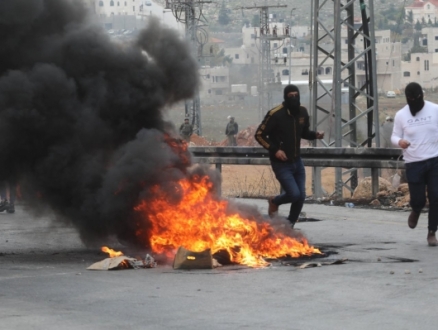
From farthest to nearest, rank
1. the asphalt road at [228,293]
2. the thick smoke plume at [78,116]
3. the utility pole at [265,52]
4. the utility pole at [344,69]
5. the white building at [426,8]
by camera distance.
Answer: the white building at [426,8] → the utility pole at [265,52] → the utility pole at [344,69] → the thick smoke plume at [78,116] → the asphalt road at [228,293]

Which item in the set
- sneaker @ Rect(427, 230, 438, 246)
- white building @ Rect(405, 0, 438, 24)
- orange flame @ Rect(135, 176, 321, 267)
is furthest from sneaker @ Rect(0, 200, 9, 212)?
white building @ Rect(405, 0, 438, 24)

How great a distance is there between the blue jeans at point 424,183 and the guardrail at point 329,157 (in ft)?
13.5

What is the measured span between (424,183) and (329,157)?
22.4 feet

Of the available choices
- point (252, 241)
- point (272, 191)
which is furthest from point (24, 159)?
point (272, 191)

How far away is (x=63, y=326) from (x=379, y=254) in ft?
15.7

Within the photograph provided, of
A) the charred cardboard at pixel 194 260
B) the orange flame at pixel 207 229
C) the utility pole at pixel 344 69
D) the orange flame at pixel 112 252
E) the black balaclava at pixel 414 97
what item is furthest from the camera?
the utility pole at pixel 344 69

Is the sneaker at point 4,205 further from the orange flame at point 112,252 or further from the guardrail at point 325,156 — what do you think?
the orange flame at point 112,252

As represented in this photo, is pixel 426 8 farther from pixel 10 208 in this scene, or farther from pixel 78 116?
pixel 78 116

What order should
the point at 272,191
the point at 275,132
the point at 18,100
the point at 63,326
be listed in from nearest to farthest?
the point at 63,326 → the point at 18,100 → the point at 275,132 → the point at 272,191

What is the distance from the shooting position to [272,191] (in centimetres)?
2270

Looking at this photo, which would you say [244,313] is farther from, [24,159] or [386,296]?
[24,159]

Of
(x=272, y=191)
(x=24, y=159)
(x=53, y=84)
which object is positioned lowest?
(x=272, y=191)

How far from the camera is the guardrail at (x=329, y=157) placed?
58.0 feet

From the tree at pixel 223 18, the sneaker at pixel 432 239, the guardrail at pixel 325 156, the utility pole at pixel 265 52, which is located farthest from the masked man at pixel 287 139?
the tree at pixel 223 18
